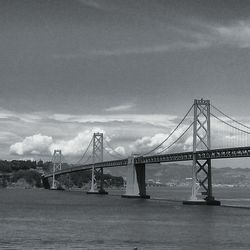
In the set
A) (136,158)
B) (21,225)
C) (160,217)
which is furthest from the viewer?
(136,158)

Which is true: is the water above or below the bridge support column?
below

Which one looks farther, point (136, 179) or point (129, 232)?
point (136, 179)

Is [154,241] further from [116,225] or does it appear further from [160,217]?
[160,217]

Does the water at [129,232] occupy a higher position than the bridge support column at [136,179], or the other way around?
the bridge support column at [136,179]

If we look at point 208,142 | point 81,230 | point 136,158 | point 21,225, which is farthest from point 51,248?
point 136,158

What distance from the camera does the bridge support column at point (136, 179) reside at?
115 metres

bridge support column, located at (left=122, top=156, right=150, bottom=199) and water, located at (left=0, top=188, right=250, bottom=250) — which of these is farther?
bridge support column, located at (left=122, top=156, right=150, bottom=199)

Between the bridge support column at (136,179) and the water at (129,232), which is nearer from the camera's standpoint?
the water at (129,232)

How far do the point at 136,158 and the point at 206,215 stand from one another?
4740cm

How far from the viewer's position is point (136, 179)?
377 feet

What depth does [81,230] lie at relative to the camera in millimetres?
49625

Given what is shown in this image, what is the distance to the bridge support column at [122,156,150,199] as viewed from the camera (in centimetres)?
11456

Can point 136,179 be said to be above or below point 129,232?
above

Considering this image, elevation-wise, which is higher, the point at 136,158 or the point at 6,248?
the point at 136,158
